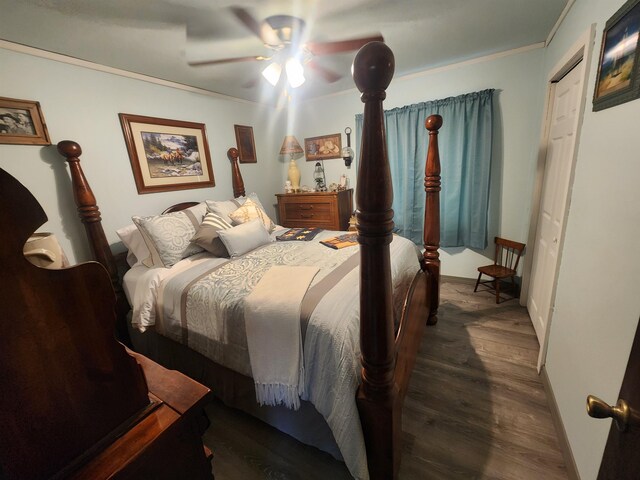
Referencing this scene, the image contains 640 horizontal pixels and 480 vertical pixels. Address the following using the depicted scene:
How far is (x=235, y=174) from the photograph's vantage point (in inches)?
122

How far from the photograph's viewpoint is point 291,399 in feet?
4.01

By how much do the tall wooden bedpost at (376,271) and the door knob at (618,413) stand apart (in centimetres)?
51

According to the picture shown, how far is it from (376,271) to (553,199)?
1.93 meters

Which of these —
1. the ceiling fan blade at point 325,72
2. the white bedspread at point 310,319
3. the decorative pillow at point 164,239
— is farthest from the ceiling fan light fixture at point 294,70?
the decorative pillow at point 164,239

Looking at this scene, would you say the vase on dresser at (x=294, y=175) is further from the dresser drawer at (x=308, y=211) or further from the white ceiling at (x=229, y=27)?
the white ceiling at (x=229, y=27)

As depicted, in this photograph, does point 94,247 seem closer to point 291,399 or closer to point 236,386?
point 236,386

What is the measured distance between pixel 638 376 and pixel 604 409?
0.09m

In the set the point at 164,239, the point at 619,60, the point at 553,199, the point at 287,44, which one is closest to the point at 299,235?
the point at 164,239

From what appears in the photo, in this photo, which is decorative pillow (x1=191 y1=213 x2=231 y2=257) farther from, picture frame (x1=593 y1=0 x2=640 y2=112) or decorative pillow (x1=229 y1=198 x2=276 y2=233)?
picture frame (x1=593 y1=0 x2=640 y2=112)

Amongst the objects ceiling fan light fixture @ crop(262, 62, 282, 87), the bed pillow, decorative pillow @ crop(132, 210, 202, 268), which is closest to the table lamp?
the bed pillow

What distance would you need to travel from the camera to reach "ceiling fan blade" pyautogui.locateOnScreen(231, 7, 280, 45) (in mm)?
1500

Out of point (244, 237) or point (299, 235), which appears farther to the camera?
point (299, 235)

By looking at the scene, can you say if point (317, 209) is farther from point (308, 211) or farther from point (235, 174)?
point (235, 174)

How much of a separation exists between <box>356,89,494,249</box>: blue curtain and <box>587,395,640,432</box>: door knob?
256cm
